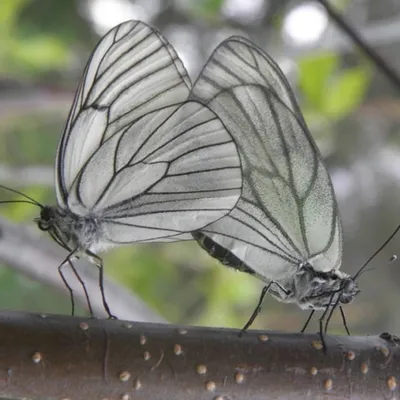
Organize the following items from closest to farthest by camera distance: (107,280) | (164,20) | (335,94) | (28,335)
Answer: (28,335) < (107,280) < (335,94) < (164,20)

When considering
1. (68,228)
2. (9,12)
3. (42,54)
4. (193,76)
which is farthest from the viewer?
(42,54)

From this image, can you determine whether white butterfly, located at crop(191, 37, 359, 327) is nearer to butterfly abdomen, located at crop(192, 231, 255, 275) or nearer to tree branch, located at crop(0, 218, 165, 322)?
butterfly abdomen, located at crop(192, 231, 255, 275)

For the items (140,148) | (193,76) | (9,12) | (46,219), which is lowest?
(46,219)

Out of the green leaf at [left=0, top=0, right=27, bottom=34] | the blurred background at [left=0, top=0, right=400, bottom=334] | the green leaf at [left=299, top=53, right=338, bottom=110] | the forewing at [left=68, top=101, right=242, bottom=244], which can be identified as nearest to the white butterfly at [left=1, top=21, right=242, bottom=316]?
the forewing at [left=68, top=101, right=242, bottom=244]

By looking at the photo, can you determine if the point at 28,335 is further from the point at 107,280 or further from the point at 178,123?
the point at 107,280

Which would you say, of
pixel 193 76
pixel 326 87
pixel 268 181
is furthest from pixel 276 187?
pixel 326 87

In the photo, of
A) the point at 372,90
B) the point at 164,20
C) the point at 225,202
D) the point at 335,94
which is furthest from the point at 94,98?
the point at 372,90

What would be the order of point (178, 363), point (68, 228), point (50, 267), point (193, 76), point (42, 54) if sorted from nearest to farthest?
1. point (178, 363)
2. point (68, 228)
3. point (50, 267)
4. point (193, 76)
5. point (42, 54)

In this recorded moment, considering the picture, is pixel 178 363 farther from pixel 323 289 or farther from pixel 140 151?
pixel 140 151
